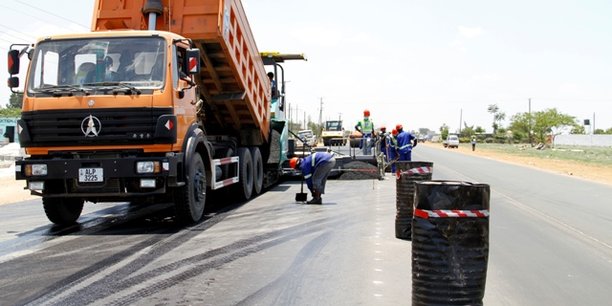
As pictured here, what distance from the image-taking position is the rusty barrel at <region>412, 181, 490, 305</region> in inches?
165

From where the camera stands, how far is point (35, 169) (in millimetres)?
8070

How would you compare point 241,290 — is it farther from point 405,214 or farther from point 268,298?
point 405,214

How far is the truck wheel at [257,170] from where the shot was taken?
43.0ft

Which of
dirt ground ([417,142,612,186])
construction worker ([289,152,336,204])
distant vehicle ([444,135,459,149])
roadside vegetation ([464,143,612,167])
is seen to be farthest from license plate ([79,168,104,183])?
distant vehicle ([444,135,459,149])

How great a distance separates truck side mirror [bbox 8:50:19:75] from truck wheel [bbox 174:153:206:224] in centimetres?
279

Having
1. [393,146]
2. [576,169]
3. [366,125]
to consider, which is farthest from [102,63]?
[576,169]

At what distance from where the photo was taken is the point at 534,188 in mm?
16094

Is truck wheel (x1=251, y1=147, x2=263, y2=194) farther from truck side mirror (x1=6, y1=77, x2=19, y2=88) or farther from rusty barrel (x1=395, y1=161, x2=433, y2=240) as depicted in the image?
truck side mirror (x1=6, y1=77, x2=19, y2=88)

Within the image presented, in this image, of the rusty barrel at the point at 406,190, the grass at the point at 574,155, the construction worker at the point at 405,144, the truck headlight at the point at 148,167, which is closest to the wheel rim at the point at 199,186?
the truck headlight at the point at 148,167

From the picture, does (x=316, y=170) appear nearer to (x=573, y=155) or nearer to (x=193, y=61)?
(x=193, y=61)

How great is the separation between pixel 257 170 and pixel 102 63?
5703mm

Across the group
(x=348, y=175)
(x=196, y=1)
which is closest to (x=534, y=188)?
(x=348, y=175)

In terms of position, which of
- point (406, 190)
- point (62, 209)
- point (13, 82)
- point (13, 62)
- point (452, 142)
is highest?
point (13, 62)

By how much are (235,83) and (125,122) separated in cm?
335
